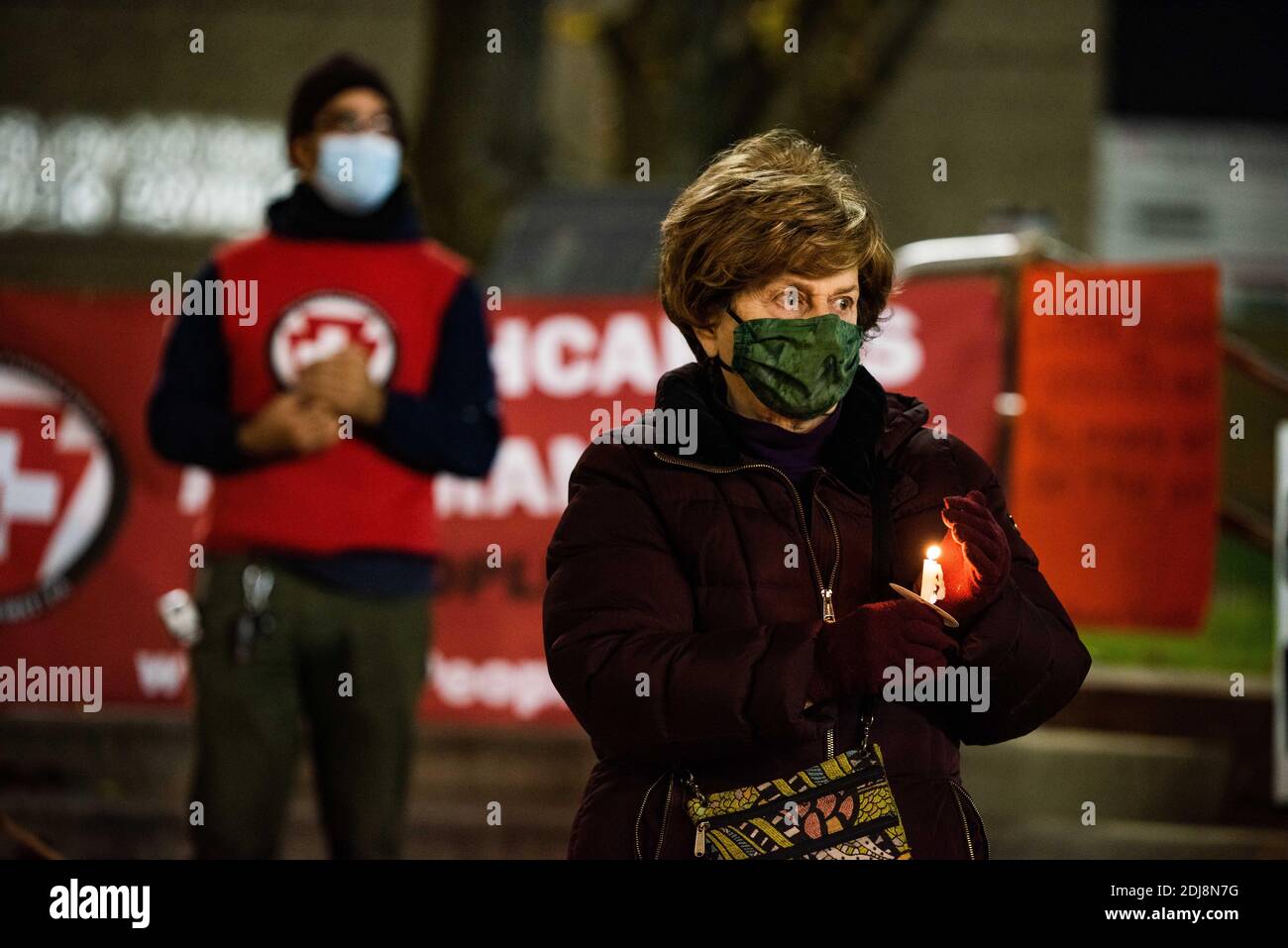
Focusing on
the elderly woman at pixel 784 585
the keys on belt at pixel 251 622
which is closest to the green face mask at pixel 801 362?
the elderly woman at pixel 784 585

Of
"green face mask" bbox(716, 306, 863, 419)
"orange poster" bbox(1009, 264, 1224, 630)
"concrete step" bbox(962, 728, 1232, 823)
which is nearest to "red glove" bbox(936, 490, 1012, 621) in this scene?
"green face mask" bbox(716, 306, 863, 419)

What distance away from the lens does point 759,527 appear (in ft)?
8.70

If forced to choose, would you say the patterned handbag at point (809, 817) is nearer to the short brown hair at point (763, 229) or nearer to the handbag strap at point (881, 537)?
the handbag strap at point (881, 537)

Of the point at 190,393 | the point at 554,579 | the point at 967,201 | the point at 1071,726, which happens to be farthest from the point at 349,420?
the point at 967,201

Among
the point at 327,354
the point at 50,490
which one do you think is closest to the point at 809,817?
the point at 327,354

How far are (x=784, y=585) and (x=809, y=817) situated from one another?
13.2 inches

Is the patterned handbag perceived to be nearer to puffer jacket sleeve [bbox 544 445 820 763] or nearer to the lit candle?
puffer jacket sleeve [bbox 544 445 820 763]

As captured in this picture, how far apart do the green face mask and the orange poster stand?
357cm

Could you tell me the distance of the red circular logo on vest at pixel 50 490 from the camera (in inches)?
276

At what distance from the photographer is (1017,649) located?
8.30 ft

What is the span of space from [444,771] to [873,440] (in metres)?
4.41

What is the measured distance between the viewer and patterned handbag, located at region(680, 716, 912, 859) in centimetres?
251

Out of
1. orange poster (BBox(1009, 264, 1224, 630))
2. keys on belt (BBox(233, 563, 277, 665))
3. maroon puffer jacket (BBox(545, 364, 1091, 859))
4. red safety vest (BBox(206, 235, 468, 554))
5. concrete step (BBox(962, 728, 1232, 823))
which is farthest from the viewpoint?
concrete step (BBox(962, 728, 1232, 823))
